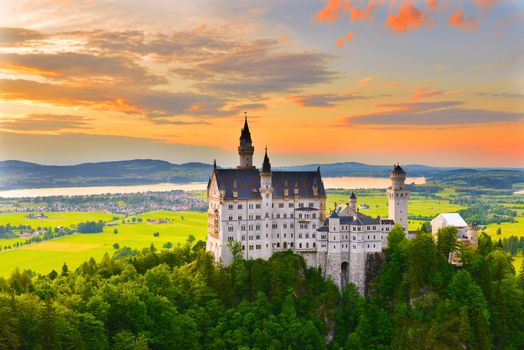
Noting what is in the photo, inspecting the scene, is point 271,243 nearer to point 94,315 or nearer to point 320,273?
point 320,273

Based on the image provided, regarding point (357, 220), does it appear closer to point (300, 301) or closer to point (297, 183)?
point (297, 183)

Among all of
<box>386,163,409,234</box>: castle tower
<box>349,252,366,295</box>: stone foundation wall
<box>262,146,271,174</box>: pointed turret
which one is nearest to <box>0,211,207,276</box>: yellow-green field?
<box>262,146,271,174</box>: pointed turret

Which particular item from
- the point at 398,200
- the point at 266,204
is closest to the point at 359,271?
the point at 398,200

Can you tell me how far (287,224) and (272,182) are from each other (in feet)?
23.2

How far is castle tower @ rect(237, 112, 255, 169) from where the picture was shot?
313ft

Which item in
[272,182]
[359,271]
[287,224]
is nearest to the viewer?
[359,271]

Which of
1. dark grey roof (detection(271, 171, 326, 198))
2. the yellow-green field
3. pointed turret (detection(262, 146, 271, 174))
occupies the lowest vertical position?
the yellow-green field

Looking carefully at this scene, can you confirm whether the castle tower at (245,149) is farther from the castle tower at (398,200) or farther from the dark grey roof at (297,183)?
the castle tower at (398,200)

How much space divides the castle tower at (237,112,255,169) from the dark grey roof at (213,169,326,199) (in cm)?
524

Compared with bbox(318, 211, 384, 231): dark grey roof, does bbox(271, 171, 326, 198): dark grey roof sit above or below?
above

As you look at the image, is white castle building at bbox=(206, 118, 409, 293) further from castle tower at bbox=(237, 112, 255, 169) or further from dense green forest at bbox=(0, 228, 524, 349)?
castle tower at bbox=(237, 112, 255, 169)

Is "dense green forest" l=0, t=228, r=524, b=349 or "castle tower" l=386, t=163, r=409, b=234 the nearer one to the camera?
"dense green forest" l=0, t=228, r=524, b=349

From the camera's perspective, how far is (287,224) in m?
89.6

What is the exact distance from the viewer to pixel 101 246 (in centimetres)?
17500
